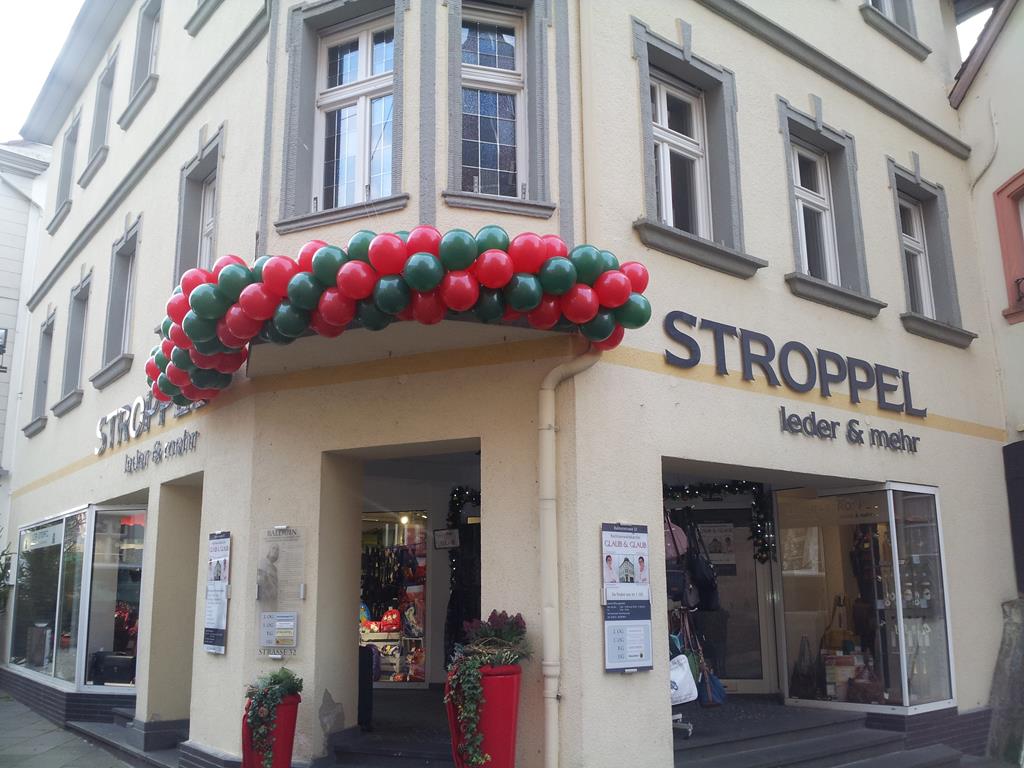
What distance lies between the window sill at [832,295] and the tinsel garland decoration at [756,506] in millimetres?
2292

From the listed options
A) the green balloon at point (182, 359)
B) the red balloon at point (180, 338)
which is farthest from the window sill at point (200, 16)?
the red balloon at point (180, 338)

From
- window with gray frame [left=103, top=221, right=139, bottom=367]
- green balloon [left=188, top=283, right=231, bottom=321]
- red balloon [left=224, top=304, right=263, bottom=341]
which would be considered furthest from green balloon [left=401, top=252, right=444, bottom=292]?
window with gray frame [left=103, top=221, right=139, bottom=367]

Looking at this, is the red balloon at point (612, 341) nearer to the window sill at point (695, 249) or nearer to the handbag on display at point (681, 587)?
the window sill at point (695, 249)

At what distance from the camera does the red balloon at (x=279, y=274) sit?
638 cm

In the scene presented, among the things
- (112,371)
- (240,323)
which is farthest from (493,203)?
(112,371)

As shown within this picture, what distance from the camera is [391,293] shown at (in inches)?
240

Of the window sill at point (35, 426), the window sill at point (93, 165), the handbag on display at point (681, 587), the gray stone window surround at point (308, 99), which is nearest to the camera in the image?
the gray stone window surround at point (308, 99)

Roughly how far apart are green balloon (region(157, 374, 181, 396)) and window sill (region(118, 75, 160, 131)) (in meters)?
5.01

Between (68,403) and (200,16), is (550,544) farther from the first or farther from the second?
(68,403)

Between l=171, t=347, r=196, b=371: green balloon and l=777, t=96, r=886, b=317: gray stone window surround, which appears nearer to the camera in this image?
l=171, t=347, r=196, b=371: green balloon

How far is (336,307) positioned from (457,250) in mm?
885

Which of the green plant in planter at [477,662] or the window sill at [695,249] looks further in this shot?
the window sill at [695,249]

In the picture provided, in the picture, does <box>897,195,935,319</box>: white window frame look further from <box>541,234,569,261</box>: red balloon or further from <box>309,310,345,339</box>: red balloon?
<box>309,310,345,339</box>: red balloon

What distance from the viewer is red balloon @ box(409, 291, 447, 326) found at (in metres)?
6.17
